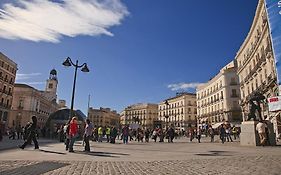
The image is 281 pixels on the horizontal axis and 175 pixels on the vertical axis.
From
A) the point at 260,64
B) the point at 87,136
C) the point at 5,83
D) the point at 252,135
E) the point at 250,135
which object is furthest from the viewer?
the point at 5,83

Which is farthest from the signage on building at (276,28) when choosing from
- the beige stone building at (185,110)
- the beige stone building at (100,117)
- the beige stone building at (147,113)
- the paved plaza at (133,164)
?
the beige stone building at (100,117)

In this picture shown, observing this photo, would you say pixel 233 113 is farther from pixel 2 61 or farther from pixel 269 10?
pixel 2 61

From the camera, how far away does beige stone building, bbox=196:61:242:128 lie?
53.0m

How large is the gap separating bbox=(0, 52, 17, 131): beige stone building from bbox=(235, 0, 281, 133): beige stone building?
4814 cm

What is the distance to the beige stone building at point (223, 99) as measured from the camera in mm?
52969

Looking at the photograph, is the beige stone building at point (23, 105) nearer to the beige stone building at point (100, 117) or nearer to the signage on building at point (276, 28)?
the beige stone building at point (100, 117)

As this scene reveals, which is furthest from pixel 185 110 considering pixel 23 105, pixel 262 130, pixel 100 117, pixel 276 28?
pixel 262 130

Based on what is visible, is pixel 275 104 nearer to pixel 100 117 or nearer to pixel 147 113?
pixel 147 113

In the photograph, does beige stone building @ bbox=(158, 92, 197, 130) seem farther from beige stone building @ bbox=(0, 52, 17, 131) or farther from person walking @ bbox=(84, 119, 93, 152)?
person walking @ bbox=(84, 119, 93, 152)

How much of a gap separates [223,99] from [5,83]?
4974cm

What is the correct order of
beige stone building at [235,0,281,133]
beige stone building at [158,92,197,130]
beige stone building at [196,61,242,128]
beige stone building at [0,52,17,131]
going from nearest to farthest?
beige stone building at [235,0,281,133]
beige stone building at [0,52,17,131]
beige stone building at [196,61,242,128]
beige stone building at [158,92,197,130]

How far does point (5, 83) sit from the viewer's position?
52531 millimetres

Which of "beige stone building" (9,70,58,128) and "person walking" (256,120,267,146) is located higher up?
"beige stone building" (9,70,58,128)

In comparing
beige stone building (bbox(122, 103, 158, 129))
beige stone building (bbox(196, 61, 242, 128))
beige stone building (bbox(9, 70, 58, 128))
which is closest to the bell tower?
beige stone building (bbox(9, 70, 58, 128))
